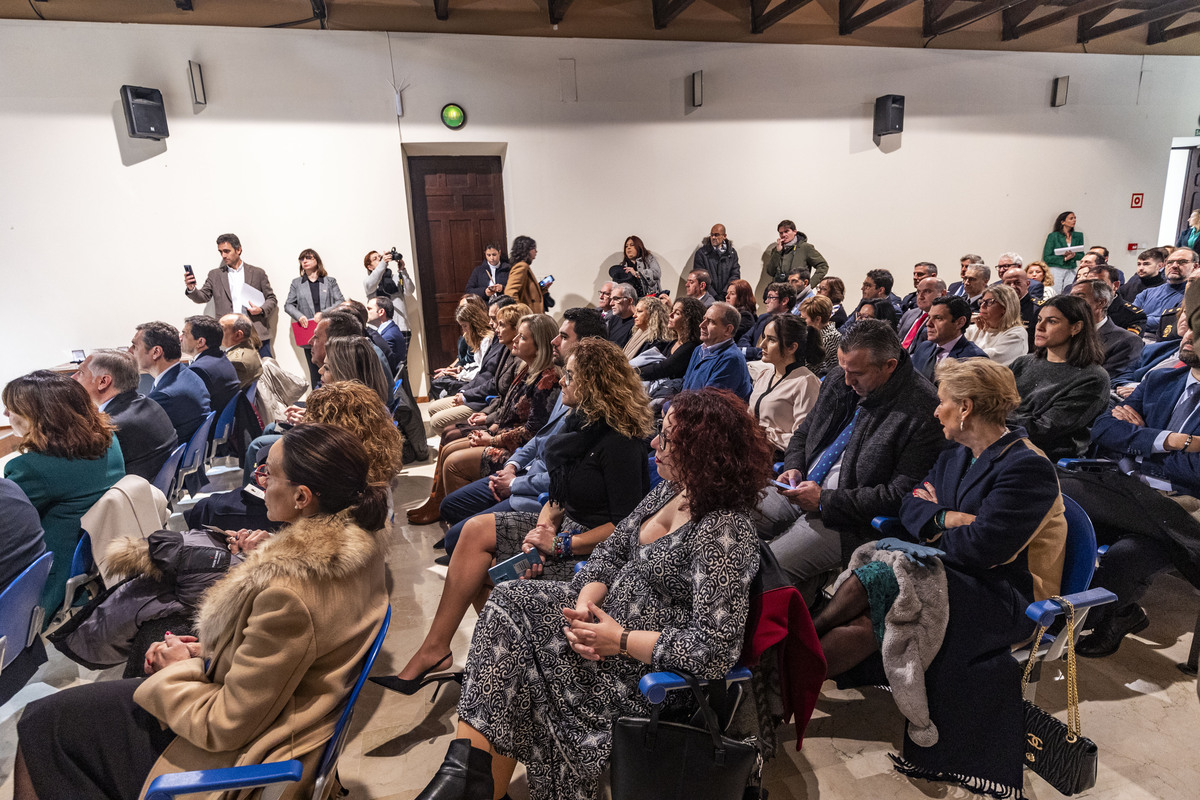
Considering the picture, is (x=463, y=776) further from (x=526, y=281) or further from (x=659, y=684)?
(x=526, y=281)

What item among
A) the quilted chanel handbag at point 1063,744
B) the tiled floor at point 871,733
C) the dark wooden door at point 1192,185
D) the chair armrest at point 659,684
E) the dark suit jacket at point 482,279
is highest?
the dark wooden door at point 1192,185

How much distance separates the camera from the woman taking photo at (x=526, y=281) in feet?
21.3

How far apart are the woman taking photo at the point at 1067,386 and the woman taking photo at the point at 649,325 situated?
7.63 feet

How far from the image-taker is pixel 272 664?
1330 millimetres

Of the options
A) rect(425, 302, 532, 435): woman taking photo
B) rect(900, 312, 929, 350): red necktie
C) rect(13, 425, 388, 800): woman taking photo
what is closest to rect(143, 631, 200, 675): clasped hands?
rect(13, 425, 388, 800): woman taking photo

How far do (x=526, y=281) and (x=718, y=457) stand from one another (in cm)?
524

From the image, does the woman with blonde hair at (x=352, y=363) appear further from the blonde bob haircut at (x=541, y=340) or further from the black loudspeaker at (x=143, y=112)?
the black loudspeaker at (x=143, y=112)

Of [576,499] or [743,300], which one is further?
[743,300]

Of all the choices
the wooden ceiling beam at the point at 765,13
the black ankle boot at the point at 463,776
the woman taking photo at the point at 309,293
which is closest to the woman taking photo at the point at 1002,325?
the black ankle boot at the point at 463,776

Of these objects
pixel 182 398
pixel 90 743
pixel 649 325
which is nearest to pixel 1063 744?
pixel 90 743

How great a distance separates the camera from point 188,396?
341 centimetres

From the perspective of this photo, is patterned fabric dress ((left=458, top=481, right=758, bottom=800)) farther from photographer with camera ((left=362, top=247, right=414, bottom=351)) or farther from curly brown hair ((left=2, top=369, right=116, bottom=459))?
photographer with camera ((left=362, top=247, right=414, bottom=351))

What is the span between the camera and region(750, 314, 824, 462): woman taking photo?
318 centimetres

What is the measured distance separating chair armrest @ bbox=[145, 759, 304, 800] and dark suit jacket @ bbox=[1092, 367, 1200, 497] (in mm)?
3210
